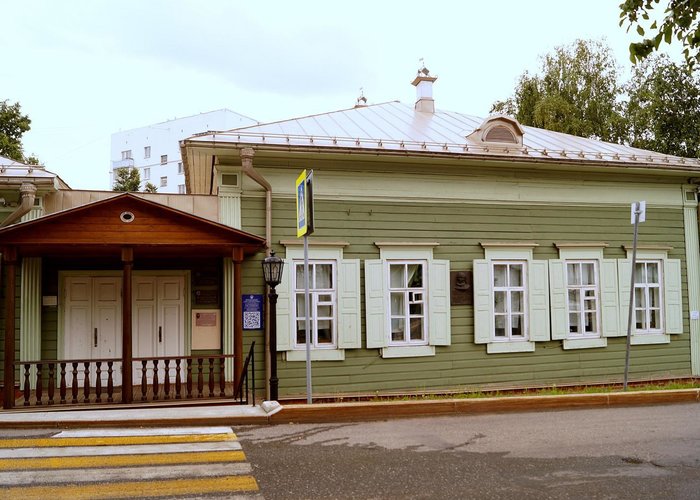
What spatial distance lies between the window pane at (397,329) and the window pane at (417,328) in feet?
0.67

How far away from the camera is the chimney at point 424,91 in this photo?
14.9 meters

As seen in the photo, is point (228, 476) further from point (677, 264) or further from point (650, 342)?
point (677, 264)

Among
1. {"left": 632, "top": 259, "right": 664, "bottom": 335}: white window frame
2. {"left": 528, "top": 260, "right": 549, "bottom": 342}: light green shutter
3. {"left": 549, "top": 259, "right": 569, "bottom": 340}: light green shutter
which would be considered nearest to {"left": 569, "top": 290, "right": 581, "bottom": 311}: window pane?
{"left": 549, "top": 259, "right": 569, "bottom": 340}: light green shutter

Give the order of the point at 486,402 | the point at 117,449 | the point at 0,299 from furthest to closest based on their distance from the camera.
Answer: the point at 0,299
the point at 486,402
the point at 117,449

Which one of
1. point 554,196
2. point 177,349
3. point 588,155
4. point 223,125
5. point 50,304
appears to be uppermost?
point 223,125

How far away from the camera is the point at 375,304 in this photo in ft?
36.1

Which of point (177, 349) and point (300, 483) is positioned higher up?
point (177, 349)

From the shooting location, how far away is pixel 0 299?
31.9 feet

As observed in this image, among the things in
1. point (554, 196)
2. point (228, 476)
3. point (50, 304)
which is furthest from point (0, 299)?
point (554, 196)

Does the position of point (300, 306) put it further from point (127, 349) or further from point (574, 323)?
point (574, 323)

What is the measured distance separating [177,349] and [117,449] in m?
4.14

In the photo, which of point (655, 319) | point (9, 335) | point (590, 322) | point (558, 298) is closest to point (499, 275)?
point (558, 298)

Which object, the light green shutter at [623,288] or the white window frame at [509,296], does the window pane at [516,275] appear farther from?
the light green shutter at [623,288]

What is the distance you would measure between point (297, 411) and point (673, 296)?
8.61 m
